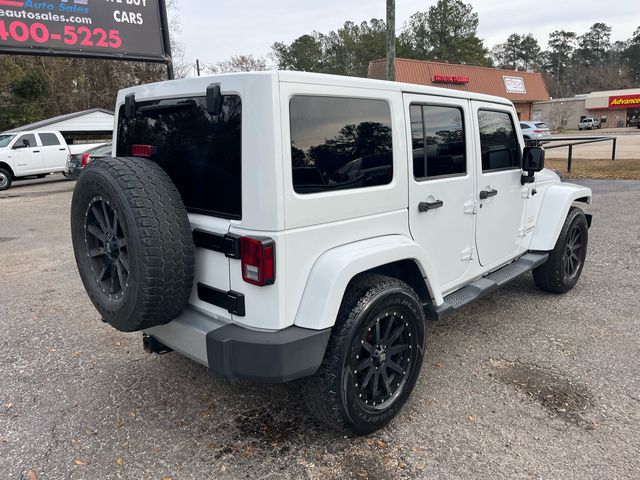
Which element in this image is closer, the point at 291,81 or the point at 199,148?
the point at 291,81

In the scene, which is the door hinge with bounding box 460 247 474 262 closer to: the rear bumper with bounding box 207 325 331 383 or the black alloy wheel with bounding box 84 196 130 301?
the rear bumper with bounding box 207 325 331 383

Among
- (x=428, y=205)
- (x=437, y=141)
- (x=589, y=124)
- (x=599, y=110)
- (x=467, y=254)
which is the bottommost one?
(x=467, y=254)

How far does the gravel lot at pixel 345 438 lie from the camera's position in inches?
100

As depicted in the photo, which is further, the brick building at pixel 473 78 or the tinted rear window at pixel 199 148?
the brick building at pixel 473 78

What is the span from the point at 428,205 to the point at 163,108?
1710 mm

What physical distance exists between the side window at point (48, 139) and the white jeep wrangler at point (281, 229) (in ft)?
53.6

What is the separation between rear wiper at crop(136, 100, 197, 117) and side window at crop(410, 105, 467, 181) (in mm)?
1357

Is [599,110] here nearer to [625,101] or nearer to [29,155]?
[625,101]

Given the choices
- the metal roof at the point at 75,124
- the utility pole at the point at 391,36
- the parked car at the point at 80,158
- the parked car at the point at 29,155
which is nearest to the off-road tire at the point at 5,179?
the parked car at the point at 29,155

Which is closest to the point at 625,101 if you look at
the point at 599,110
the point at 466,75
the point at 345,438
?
the point at 599,110

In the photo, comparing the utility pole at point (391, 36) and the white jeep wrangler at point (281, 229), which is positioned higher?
the utility pole at point (391, 36)

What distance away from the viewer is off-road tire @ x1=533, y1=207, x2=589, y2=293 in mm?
4680

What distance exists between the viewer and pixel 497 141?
393 cm

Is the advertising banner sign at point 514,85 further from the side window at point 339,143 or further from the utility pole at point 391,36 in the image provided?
the side window at point 339,143
